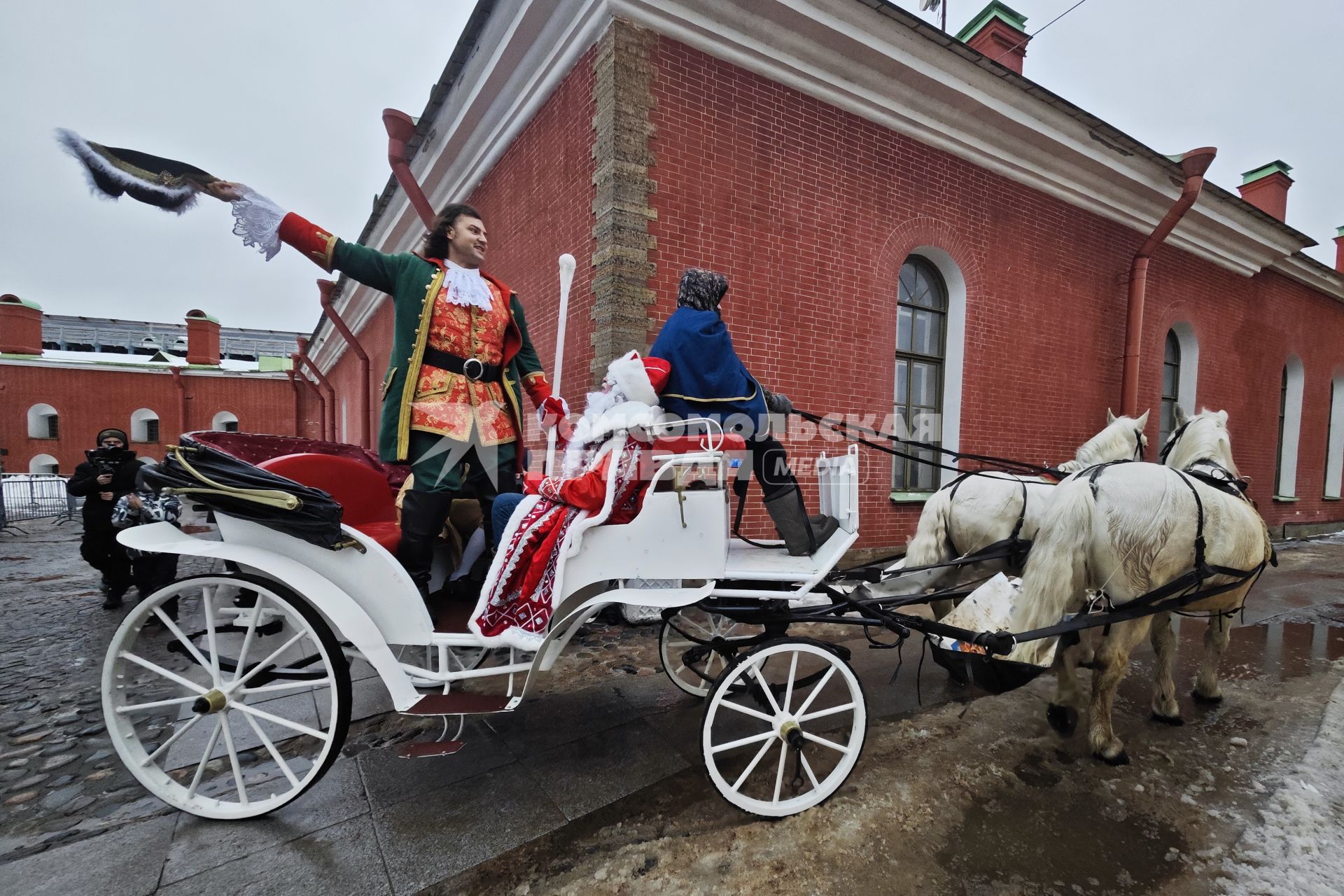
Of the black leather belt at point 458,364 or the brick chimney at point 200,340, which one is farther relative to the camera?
the brick chimney at point 200,340

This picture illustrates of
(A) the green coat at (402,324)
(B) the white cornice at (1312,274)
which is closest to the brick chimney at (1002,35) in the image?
(B) the white cornice at (1312,274)

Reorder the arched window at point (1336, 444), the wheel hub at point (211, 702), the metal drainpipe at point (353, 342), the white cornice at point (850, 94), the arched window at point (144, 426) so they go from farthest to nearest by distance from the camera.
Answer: the arched window at point (144, 426) → the arched window at point (1336, 444) → the metal drainpipe at point (353, 342) → the white cornice at point (850, 94) → the wheel hub at point (211, 702)

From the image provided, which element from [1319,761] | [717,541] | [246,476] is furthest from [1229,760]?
[246,476]

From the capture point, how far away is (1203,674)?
3094 mm

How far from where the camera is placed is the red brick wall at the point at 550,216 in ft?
14.9

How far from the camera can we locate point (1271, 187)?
10.5 metres

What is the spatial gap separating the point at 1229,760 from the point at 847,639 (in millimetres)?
1950

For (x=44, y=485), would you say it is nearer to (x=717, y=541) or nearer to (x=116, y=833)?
(x=116, y=833)

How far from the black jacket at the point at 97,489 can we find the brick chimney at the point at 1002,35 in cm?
1077

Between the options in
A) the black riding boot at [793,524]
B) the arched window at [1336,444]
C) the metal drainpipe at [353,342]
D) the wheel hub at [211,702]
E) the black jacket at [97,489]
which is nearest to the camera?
the wheel hub at [211,702]

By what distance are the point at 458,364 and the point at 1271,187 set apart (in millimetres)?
15672

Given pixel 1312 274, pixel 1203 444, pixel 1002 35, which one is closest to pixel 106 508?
pixel 1203 444

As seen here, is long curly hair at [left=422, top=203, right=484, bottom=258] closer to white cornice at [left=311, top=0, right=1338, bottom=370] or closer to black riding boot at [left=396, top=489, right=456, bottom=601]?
black riding boot at [left=396, top=489, right=456, bottom=601]

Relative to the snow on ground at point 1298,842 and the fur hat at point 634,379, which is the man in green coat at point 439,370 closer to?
the fur hat at point 634,379
